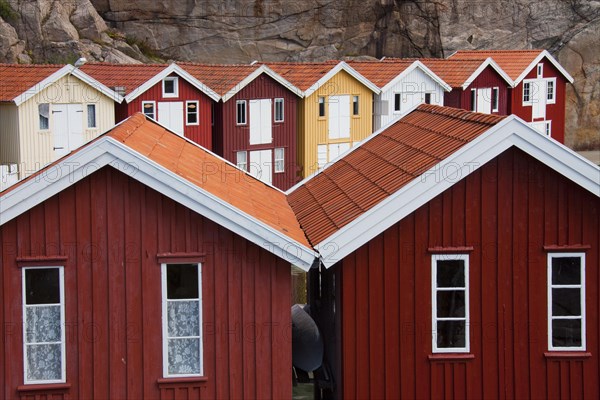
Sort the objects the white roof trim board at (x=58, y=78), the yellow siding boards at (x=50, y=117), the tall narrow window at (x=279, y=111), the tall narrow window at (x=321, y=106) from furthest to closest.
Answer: the tall narrow window at (x=321, y=106), the tall narrow window at (x=279, y=111), the yellow siding boards at (x=50, y=117), the white roof trim board at (x=58, y=78)

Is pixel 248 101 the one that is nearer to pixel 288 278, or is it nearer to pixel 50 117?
pixel 50 117

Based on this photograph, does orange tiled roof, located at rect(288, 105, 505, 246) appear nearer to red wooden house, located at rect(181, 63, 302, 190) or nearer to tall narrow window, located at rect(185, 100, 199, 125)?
tall narrow window, located at rect(185, 100, 199, 125)

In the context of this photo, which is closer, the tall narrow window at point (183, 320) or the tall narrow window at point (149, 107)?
the tall narrow window at point (183, 320)

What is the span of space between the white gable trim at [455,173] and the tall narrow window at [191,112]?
38.8 meters

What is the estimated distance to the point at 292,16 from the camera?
7588 cm

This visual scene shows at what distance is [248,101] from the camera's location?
2079 inches

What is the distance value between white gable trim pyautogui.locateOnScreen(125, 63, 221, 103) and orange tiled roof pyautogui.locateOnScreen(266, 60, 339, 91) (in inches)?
179

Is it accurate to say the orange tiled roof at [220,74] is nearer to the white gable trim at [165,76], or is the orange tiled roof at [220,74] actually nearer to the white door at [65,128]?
the white gable trim at [165,76]

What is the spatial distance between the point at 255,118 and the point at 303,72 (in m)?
3.91

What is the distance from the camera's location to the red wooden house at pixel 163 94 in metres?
50.2

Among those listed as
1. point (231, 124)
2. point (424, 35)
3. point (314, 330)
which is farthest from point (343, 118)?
point (314, 330)

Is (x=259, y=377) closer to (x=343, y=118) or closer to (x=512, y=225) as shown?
(x=512, y=225)

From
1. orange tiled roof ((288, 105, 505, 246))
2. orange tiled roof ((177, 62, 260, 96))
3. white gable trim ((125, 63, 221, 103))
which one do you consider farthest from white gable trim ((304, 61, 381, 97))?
orange tiled roof ((288, 105, 505, 246))

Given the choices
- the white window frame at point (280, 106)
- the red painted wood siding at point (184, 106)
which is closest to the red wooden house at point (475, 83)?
the white window frame at point (280, 106)
